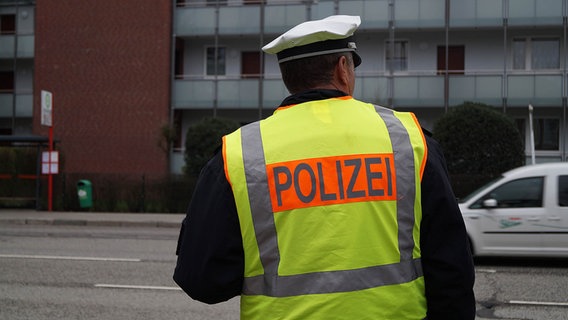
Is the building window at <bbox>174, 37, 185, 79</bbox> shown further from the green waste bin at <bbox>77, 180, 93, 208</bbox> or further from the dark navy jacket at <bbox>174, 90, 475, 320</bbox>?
the dark navy jacket at <bbox>174, 90, 475, 320</bbox>

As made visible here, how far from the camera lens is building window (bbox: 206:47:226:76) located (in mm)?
28062

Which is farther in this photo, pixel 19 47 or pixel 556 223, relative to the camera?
pixel 19 47

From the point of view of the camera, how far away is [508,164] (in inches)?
818

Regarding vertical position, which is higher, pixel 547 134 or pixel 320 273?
pixel 547 134

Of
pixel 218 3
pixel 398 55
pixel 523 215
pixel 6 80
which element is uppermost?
pixel 218 3

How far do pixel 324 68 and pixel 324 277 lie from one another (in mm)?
664

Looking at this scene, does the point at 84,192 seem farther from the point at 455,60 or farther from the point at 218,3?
the point at 455,60

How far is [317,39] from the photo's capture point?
75.7 inches

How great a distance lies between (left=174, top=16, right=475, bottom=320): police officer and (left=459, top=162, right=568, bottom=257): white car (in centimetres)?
833

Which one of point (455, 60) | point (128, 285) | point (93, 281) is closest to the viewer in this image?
point (128, 285)

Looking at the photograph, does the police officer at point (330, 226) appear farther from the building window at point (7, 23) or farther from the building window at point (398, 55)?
the building window at point (7, 23)

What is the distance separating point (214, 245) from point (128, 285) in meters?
6.34

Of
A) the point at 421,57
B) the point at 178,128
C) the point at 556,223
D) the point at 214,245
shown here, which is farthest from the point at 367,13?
the point at 214,245

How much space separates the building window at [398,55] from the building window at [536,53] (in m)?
4.40
